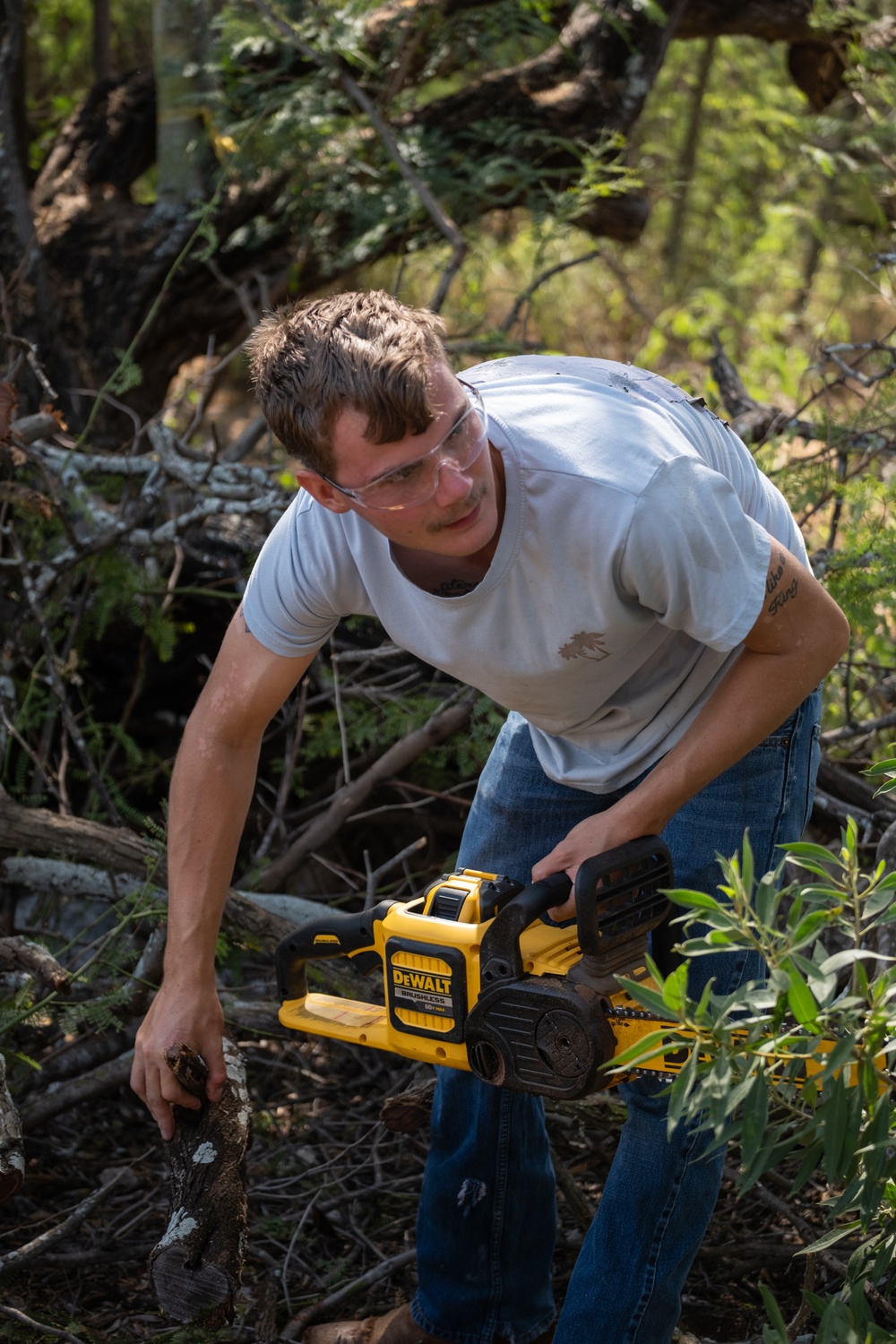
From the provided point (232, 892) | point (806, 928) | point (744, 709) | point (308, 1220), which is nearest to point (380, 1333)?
point (308, 1220)

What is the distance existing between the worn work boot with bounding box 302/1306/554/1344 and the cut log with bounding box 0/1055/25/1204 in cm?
72

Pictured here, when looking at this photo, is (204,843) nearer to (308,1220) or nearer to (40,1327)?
(40,1327)

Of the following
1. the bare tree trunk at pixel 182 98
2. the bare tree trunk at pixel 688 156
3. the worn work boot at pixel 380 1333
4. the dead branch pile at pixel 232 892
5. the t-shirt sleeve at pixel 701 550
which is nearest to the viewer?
the t-shirt sleeve at pixel 701 550

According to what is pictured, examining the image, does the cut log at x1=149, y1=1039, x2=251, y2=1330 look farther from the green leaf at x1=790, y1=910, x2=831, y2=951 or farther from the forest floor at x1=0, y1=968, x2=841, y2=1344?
the green leaf at x1=790, y1=910, x2=831, y2=951

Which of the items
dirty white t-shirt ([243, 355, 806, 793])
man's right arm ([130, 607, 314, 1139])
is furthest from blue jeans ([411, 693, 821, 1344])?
man's right arm ([130, 607, 314, 1139])

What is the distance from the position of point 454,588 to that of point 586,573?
23 centimetres

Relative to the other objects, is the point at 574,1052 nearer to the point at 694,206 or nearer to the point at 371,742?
the point at 371,742

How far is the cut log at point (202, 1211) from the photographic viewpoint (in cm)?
205

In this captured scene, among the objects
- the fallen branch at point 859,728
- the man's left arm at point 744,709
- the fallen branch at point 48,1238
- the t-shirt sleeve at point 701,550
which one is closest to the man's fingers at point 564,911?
the man's left arm at point 744,709

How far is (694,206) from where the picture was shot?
9609mm

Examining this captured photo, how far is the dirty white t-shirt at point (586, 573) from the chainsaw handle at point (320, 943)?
44cm

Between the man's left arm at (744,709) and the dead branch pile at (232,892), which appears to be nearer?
the man's left arm at (744,709)

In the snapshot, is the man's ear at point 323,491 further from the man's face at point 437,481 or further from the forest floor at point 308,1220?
the forest floor at point 308,1220

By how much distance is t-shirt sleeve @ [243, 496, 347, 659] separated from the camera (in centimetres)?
205
